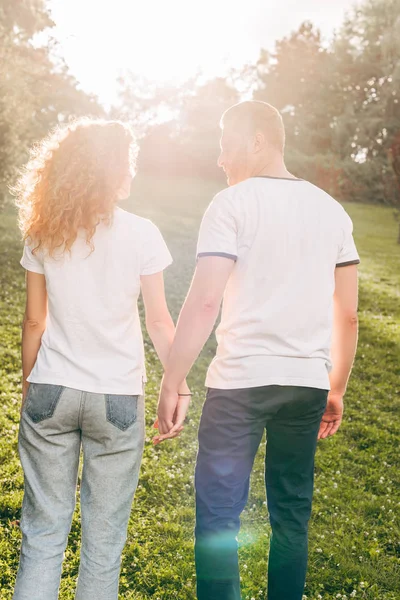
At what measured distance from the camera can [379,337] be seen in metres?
11.1

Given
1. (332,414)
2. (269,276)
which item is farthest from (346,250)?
(332,414)

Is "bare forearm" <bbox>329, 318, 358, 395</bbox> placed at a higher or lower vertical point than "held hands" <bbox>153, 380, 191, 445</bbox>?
higher

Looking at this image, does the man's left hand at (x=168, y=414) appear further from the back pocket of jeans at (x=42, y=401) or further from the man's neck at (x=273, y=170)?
the man's neck at (x=273, y=170)

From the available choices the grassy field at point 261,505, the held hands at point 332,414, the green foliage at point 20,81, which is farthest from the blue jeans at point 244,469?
the green foliage at point 20,81

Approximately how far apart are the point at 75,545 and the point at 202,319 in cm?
250

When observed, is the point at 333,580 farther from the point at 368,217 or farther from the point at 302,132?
the point at 302,132

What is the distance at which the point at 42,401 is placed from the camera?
8.19ft

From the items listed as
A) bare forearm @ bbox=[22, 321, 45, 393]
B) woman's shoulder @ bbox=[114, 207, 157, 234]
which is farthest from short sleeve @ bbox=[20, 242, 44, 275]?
woman's shoulder @ bbox=[114, 207, 157, 234]

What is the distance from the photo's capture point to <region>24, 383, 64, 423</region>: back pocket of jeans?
2.49 metres

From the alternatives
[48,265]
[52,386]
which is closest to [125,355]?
[52,386]

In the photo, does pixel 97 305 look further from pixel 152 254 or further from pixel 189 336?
pixel 189 336

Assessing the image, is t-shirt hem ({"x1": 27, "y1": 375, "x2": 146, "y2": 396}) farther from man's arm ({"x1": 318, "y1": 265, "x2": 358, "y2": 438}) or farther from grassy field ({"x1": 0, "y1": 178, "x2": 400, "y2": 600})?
grassy field ({"x1": 0, "y1": 178, "x2": 400, "y2": 600})

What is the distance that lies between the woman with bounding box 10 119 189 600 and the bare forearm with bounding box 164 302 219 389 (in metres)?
0.17

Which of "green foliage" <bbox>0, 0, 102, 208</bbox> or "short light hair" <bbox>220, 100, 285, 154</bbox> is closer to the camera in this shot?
"short light hair" <bbox>220, 100, 285, 154</bbox>
